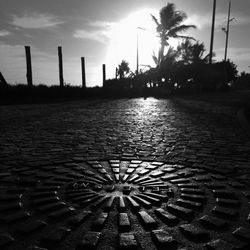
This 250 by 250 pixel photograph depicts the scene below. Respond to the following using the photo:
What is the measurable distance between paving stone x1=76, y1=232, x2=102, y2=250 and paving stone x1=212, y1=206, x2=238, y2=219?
3.61 feet

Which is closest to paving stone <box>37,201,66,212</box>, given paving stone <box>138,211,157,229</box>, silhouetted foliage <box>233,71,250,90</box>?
paving stone <box>138,211,157,229</box>

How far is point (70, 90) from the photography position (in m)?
22.0

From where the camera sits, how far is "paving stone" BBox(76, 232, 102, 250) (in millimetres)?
2021

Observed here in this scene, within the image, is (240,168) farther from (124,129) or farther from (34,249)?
(124,129)

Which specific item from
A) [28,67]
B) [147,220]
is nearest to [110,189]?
[147,220]

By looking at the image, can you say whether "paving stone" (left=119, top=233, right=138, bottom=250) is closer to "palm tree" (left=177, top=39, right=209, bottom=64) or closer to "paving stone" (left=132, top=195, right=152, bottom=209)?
→ "paving stone" (left=132, top=195, right=152, bottom=209)

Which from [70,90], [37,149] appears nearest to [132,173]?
[37,149]

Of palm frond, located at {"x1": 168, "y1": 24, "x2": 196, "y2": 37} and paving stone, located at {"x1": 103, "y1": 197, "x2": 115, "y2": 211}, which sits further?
palm frond, located at {"x1": 168, "y1": 24, "x2": 196, "y2": 37}

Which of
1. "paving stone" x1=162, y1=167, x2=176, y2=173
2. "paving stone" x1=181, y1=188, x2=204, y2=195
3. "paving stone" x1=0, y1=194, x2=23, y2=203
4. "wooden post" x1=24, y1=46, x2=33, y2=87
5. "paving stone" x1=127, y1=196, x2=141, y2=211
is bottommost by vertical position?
"paving stone" x1=162, y1=167, x2=176, y2=173

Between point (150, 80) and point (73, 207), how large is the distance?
3139 centimetres

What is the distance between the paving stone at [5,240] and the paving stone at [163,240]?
1.07 meters

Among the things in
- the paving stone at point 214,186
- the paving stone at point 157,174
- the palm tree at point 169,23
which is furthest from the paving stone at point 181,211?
the palm tree at point 169,23

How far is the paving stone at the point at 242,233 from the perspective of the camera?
2156mm

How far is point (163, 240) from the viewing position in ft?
6.86
